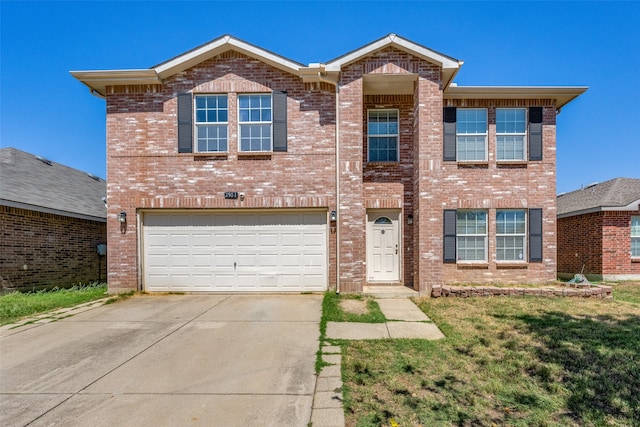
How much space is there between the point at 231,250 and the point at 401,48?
732 centimetres

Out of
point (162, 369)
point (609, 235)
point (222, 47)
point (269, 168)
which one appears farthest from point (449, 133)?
point (162, 369)

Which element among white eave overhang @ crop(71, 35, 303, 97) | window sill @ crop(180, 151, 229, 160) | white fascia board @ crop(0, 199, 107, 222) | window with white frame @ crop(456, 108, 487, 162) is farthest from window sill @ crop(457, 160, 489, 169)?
white fascia board @ crop(0, 199, 107, 222)

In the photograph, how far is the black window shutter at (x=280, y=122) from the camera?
934 cm

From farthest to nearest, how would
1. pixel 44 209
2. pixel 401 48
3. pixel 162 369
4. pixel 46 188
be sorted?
1. pixel 46 188
2. pixel 44 209
3. pixel 401 48
4. pixel 162 369

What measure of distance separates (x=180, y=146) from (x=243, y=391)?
7569mm

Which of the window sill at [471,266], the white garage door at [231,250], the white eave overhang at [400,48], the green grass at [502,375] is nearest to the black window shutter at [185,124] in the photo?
the white garage door at [231,250]

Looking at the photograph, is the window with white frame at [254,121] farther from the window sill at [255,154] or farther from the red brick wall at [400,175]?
the red brick wall at [400,175]

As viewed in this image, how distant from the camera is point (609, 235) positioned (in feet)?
40.0

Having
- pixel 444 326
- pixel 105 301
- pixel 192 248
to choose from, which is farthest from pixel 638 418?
pixel 105 301

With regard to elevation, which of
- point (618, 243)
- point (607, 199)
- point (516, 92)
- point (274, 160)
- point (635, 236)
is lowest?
point (618, 243)

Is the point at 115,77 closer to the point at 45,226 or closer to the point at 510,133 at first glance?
the point at 45,226

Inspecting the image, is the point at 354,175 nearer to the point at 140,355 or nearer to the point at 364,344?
the point at 364,344

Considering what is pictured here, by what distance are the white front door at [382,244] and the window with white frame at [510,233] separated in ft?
10.6

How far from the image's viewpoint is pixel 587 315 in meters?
6.61
